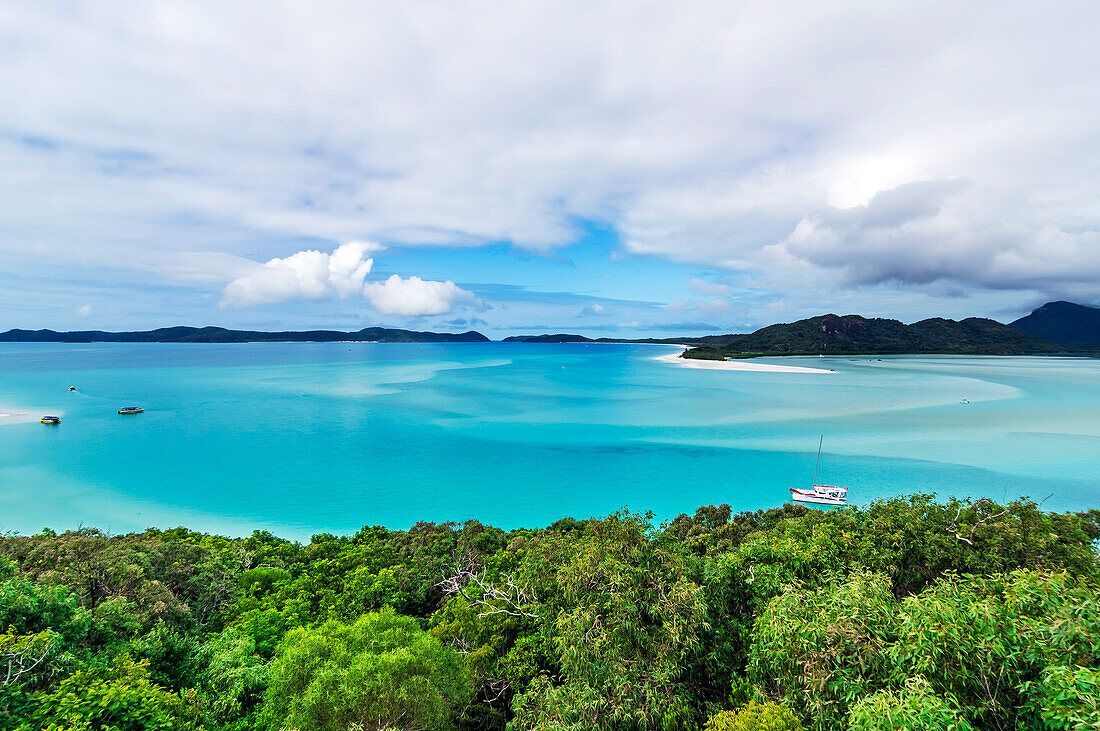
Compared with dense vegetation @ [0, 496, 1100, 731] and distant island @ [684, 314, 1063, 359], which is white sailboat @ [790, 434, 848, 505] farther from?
distant island @ [684, 314, 1063, 359]

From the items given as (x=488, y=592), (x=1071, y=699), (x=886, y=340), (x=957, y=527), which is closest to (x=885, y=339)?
(x=886, y=340)

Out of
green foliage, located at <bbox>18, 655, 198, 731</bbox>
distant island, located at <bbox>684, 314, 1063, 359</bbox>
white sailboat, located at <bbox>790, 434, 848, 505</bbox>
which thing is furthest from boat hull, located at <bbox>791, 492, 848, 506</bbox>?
distant island, located at <bbox>684, 314, 1063, 359</bbox>

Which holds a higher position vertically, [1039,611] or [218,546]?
[1039,611]

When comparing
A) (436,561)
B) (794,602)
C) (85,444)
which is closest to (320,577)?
(436,561)

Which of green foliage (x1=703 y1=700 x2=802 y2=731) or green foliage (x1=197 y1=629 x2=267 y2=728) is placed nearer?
green foliage (x1=703 y1=700 x2=802 y2=731)

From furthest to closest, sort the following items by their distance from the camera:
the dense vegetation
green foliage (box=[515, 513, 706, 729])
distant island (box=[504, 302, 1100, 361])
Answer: distant island (box=[504, 302, 1100, 361]) < green foliage (box=[515, 513, 706, 729]) < the dense vegetation

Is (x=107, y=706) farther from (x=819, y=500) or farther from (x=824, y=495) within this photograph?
(x=824, y=495)

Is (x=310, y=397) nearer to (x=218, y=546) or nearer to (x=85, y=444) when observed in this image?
(x=85, y=444)
